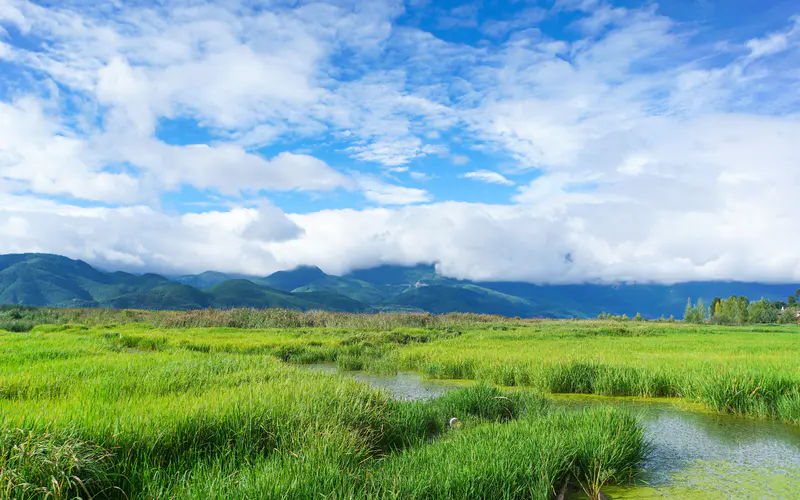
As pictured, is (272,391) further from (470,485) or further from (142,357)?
(142,357)

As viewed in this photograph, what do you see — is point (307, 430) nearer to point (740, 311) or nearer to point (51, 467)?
point (51, 467)

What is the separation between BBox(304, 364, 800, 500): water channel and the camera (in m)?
6.12

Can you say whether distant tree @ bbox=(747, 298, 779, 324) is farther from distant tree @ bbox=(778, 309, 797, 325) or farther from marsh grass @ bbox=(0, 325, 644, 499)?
marsh grass @ bbox=(0, 325, 644, 499)

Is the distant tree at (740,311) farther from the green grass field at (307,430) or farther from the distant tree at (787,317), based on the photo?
the green grass field at (307,430)

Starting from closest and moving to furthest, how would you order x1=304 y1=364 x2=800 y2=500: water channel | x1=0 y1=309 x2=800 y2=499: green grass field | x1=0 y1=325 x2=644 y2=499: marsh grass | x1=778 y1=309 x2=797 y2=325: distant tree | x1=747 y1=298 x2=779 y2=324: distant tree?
x1=0 y1=325 x2=644 y2=499: marsh grass → x1=0 y1=309 x2=800 y2=499: green grass field → x1=304 y1=364 x2=800 y2=500: water channel → x1=747 y1=298 x2=779 y2=324: distant tree → x1=778 y1=309 x2=797 y2=325: distant tree

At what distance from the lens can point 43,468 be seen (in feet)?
14.7

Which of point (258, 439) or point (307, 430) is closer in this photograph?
point (307, 430)

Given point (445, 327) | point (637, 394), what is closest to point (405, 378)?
point (637, 394)

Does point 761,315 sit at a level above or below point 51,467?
below

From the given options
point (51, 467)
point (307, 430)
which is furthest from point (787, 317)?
point (51, 467)

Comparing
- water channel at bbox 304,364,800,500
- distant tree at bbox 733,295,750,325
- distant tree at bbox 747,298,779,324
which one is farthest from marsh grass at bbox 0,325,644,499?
distant tree at bbox 747,298,779,324

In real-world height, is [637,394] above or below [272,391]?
below

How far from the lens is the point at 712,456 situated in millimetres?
7496

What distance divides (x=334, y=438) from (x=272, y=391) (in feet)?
8.68
